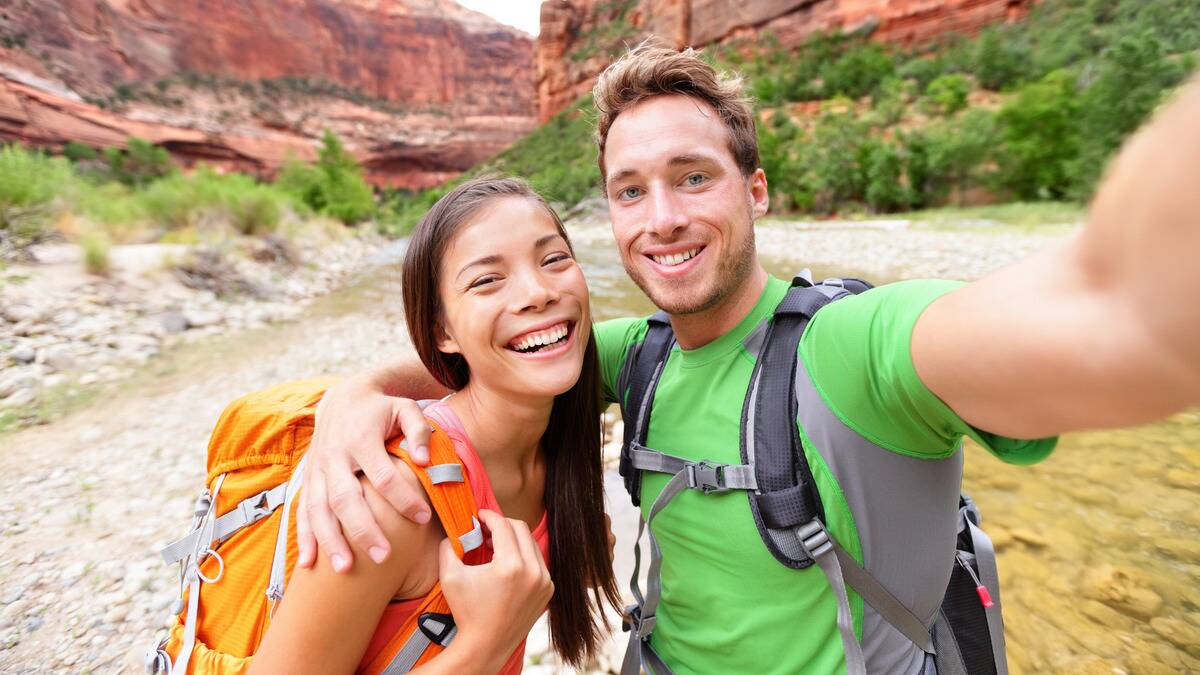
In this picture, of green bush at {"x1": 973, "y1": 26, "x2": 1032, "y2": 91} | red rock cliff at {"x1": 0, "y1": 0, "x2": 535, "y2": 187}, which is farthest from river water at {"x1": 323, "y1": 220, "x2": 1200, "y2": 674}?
red rock cliff at {"x1": 0, "y1": 0, "x2": 535, "y2": 187}

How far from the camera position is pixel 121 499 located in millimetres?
2979

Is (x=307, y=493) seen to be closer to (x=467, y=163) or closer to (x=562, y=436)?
(x=562, y=436)

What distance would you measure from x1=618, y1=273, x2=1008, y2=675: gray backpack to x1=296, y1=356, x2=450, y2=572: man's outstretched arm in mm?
607

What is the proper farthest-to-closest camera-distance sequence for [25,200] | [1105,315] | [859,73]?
1. [859,73]
2. [25,200]
3. [1105,315]

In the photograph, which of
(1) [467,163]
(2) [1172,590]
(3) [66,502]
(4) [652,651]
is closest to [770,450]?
(4) [652,651]

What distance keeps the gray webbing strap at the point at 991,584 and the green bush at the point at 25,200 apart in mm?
10485

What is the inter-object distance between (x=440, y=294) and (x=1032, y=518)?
339cm

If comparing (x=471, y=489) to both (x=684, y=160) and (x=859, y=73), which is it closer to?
A: (x=684, y=160)

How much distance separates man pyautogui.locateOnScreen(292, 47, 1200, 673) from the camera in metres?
0.45

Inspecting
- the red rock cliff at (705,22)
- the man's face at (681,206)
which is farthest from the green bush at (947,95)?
the man's face at (681,206)

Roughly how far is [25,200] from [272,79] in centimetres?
5738

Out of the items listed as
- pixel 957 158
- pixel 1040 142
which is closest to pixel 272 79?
pixel 957 158

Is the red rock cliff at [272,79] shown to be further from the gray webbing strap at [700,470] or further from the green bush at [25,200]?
the gray webbing strap at [700,470]

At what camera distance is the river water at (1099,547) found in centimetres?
203
